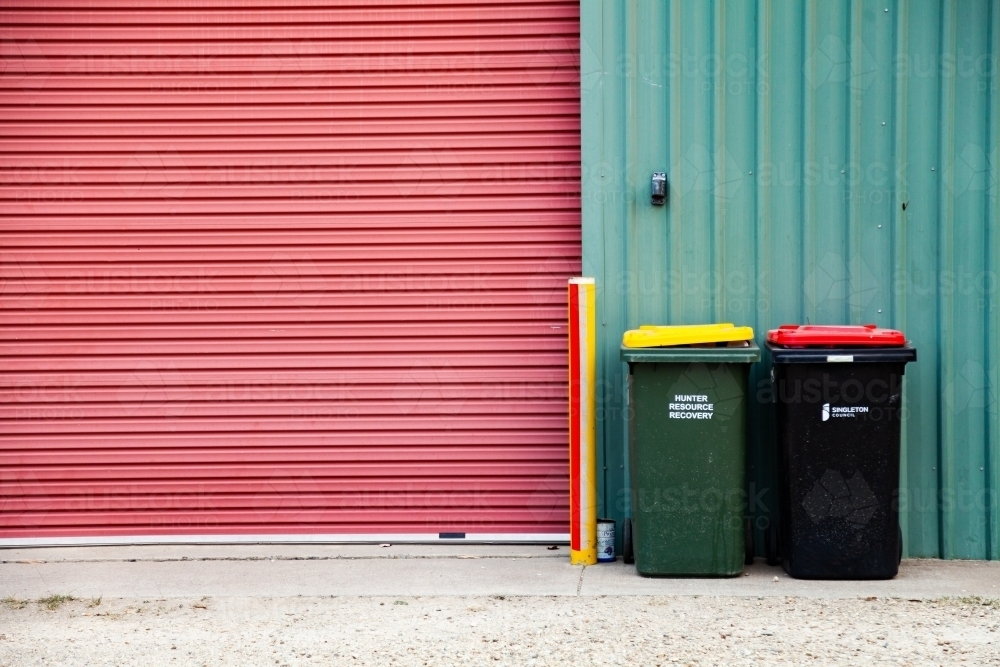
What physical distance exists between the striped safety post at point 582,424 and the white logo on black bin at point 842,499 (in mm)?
1191

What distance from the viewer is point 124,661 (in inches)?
203

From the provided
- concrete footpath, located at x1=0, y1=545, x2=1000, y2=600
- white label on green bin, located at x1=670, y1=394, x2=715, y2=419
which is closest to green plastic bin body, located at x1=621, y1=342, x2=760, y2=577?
white label on green bin, located at x1=670, y1=394, x2=715, y2=419

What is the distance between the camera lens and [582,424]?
646 cm

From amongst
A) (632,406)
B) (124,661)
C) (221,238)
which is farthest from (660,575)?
(221,238)

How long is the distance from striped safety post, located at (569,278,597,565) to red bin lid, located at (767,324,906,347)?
103 centimetres

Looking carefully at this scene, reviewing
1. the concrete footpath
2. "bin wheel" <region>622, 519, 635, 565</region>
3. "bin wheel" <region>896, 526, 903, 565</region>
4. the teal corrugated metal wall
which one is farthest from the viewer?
"bin wheel" <region>622, 519, 635, 565</region>

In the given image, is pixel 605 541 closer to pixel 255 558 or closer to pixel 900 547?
pixel 900 547

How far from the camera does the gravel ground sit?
510 cm

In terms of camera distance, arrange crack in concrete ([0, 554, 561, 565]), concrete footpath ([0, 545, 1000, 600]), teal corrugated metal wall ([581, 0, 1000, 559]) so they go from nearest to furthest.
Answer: concrete footpath ([0, 545, 1000, 600]) < teal corrugated metal wall ([581, 0, 1000, 559]) < crack in concrete ([0, 554, 561, 565])

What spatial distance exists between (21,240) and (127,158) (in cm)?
81

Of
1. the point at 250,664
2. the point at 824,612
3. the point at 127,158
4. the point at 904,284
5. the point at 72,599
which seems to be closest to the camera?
the point at 250,664

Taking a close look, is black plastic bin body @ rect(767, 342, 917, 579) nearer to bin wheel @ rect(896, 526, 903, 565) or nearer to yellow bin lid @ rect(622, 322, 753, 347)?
bin wheel @ rect(896, 526, 903, 565)

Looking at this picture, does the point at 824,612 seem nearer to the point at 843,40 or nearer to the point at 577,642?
the point at 577,642

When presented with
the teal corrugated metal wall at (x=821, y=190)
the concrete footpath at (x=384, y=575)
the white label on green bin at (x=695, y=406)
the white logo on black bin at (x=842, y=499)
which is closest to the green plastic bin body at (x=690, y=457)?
the white label on green bin at (x=695, y=406)
